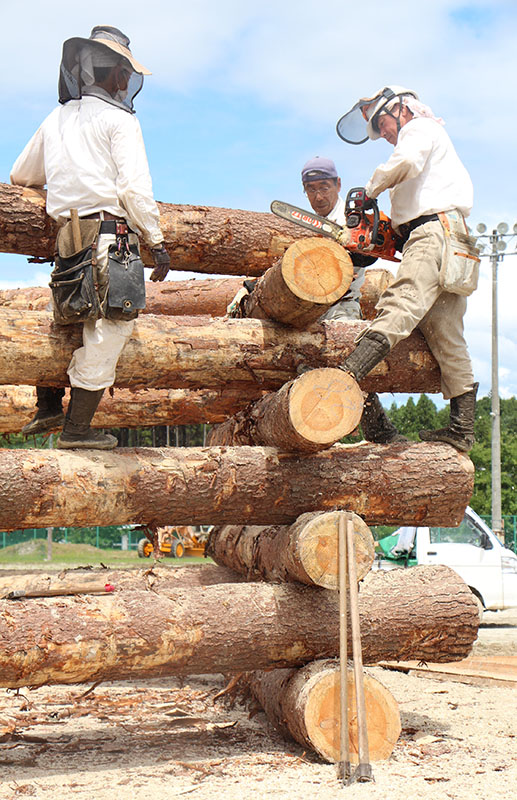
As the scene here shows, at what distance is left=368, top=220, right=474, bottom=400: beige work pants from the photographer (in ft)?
18.2

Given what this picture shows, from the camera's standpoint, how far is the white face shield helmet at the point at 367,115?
238 inches

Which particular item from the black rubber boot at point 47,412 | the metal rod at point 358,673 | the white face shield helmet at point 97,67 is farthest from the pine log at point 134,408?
the white face shield helmet at point 97,67

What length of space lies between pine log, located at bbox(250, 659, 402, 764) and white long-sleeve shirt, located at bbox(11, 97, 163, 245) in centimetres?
281

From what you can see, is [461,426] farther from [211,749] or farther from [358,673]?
[211,749]

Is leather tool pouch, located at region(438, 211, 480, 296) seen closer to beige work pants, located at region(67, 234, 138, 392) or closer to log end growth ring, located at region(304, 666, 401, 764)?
beige work pants, located at region(67, 234, 138, 392)

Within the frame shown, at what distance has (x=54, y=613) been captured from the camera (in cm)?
489

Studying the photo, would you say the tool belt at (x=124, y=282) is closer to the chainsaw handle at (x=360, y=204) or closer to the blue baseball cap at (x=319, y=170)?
the chainsaw handle at (x=360, y=204)

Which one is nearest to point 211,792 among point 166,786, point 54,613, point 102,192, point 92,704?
point 166,786

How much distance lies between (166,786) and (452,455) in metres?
2.74

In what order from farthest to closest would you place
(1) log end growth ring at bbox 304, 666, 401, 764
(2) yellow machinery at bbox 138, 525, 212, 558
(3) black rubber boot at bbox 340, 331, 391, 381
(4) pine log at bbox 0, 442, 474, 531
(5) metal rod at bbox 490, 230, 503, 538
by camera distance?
(2) yellow machinery at bbox 138, 525, 212, 558 < (5) metal rod at bbox 490, 230, 503, 538 < (3) black rubber boot at bbox 340, 331, 391, 381 < (4) pine log at bbox 0, 442, 474, 531 < (1) log end growth ring at bbox 304, 666, 401, 764

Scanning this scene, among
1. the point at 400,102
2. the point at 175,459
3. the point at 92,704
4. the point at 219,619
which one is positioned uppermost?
the point at 400,102

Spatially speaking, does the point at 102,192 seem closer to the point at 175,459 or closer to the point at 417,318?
the point at 175,459

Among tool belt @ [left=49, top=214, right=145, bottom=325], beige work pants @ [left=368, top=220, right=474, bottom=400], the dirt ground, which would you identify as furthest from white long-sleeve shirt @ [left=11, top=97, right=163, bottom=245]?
the dirt ground

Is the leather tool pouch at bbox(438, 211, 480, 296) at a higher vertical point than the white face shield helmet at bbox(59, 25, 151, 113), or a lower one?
lower
